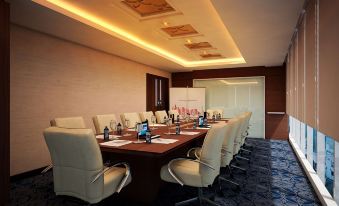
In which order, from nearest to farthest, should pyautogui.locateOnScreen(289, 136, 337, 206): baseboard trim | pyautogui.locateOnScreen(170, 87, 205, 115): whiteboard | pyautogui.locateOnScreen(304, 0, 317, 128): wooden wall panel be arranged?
pyautogui.locateOnScreen(289, 136, 337, 206): baseboard trim
pyautogui.locateOnScreen(304, 0, 317, 128): wooden wall panel
pyautogui.locateOnScreen(170, 87, 205, 115): whiteboard

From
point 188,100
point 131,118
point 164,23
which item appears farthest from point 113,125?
point 188,100

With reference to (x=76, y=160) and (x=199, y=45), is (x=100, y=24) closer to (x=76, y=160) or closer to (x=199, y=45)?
(x=199, y=45)

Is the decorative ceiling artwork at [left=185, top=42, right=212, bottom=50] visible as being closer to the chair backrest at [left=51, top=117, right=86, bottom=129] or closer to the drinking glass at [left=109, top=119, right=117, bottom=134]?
the drinking glass at [left=109, top=119, right=117, bottom=134]

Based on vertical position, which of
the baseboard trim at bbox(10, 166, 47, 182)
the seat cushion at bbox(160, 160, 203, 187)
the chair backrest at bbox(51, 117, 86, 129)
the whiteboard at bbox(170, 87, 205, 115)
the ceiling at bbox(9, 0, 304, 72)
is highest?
the ceiling at bbox(9, 0, 304, 72)

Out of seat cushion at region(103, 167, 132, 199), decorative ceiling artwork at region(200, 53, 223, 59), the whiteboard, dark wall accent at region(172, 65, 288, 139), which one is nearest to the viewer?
seat cushion at region(103, 167, 132, 199)

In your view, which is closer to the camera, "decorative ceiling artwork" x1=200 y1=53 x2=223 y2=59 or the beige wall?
the beige wall

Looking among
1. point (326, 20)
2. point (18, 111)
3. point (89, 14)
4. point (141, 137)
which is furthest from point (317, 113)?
point (18, 111)

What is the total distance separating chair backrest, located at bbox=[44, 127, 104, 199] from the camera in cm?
197

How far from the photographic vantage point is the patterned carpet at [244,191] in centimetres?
301

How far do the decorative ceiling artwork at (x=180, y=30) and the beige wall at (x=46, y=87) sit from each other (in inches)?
81.6

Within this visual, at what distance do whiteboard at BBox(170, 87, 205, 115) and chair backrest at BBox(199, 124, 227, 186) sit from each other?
6823 mm

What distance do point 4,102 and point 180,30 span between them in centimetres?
361

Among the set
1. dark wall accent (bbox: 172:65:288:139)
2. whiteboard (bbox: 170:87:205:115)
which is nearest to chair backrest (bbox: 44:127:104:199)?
whiteboard (bbox: 170:87:205:115)

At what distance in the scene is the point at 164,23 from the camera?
4.57 meters
